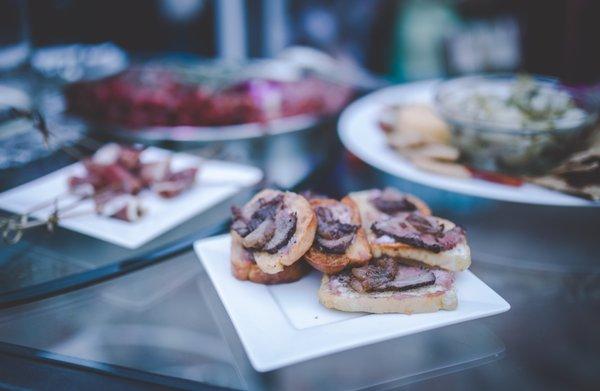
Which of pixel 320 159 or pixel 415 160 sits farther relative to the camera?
pixel 320 159

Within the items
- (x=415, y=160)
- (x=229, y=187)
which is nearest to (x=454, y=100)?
(x=415, y=160)

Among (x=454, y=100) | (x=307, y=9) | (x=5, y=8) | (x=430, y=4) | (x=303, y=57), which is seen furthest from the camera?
(x=307, y=9)

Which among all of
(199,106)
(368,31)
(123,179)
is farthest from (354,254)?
(368,31)

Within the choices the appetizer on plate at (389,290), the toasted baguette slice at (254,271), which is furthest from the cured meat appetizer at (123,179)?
the appetizer on plate at (389,290)

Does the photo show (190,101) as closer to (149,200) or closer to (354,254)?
(149,200)

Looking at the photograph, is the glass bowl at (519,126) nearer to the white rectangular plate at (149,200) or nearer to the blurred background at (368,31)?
the white rectangular plate at (149,200)

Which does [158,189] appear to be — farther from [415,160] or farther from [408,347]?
[408,347]

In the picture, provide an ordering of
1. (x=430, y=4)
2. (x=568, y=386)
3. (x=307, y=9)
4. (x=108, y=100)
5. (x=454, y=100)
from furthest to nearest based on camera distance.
Result: 1. (x=307, y=9)
2. (x=430, y=4)
3. (x=108, y=100)
4. (x=454, y=100)
5. (x=568, y=386)
